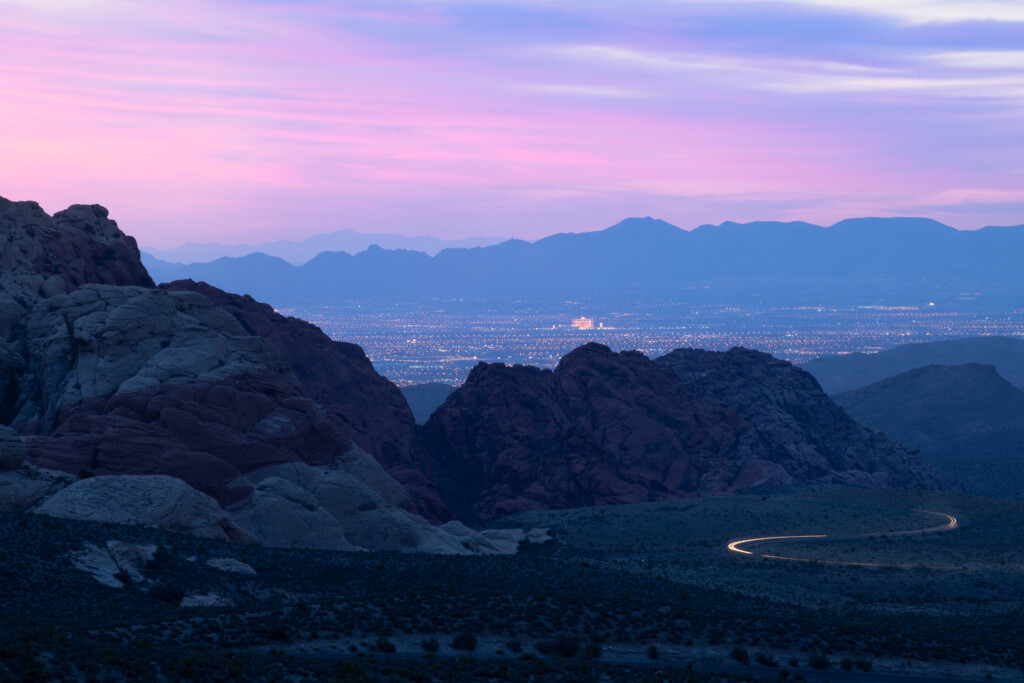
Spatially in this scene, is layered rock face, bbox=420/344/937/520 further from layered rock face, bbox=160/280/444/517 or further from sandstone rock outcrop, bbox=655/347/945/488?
layered rock face, bbox=160/280/444/517

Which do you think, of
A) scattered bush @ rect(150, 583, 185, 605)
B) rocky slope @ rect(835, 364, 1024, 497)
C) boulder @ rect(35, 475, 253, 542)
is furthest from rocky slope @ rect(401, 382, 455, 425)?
scattered bush @ rect(150, 583, 185, 605)

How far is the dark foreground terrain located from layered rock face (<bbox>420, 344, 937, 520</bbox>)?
35.8 metres

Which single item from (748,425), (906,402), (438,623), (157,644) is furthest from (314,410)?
(906,402)

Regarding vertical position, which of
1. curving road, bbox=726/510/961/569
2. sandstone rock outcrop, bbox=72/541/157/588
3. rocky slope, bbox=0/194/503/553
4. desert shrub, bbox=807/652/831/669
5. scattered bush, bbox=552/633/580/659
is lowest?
curving road, bbox=726/510/961/569

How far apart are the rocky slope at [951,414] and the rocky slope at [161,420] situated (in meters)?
83.7

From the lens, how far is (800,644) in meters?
40.9

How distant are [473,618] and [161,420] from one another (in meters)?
26.2

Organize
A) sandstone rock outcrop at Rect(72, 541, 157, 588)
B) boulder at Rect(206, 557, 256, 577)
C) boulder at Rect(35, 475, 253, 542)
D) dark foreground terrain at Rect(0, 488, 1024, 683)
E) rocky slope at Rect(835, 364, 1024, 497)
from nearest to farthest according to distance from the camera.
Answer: dark foreground terrain at Rect(0, 488, 1024, 683) < sandstone rock outcrop at Rect(72, 541, 157, 588) < boulder at Rect(206, 557, 256, 577) < boulder at Rect(35, 475, 253, 542) < rocky slope at Rect(835, 364, 1024, 497)

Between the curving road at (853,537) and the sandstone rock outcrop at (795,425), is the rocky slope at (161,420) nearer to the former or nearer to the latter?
the curving road at (853,537)

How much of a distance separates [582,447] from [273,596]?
5745 centimetres

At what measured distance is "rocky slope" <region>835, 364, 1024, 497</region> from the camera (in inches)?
5448

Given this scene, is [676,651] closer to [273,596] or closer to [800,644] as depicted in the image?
[800,644]

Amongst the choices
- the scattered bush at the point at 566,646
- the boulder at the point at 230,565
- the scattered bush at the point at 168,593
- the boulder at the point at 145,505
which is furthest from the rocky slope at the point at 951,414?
the scattered bush at the point at 168,593

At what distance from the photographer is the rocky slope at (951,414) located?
138 meters
